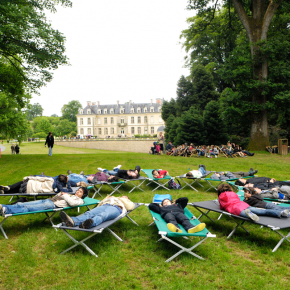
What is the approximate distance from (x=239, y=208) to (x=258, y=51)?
554 inches

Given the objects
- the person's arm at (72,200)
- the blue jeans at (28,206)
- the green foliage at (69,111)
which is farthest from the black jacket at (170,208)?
the green foliage at (69,111)

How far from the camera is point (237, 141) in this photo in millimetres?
21516

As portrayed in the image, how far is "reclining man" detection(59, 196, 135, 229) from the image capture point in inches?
136

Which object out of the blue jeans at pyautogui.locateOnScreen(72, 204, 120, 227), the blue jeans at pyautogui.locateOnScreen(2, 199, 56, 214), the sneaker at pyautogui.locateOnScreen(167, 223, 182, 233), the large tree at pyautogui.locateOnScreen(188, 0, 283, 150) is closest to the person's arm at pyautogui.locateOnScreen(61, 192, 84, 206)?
the blue jeans at pyautogui.locateOnScreen(2, 199, 56, 214)

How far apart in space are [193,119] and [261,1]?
878 centimetres

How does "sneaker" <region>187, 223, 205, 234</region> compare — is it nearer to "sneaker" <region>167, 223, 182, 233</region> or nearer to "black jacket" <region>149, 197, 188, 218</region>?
"sneaker" <region>167, 223, 182, 233</region>

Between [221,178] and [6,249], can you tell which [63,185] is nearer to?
[6,249]

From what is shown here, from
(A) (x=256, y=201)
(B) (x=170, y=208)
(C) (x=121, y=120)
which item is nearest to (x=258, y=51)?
(A) (x=256, y=201)

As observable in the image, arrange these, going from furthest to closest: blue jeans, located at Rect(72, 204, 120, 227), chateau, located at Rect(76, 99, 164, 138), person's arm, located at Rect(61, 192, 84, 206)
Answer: chateau, located at Rect(76, 99, 164, 138), person's arm, located at Rect(61, 192, 84, 206), blue jeans, located at Rect(72, 204, 120, 227)

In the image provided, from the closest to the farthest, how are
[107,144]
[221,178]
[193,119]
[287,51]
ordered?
[221,178] < [287,51] < [193,119] < [107,144]

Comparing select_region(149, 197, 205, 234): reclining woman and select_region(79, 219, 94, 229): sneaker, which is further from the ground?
select_region(79, 219, 94, 229): sneaker

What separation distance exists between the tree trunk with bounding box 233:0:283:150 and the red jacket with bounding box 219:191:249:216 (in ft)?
41.0

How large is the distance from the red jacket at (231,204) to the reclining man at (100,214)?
161 centimetres

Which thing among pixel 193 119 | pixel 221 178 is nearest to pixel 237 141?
pixel 193 119
